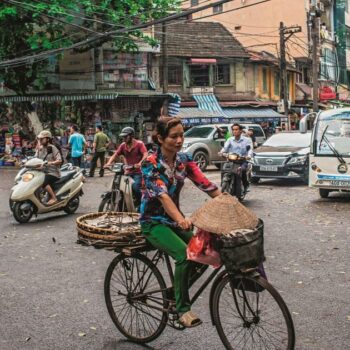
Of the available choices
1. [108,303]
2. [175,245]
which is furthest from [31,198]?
[175,245]

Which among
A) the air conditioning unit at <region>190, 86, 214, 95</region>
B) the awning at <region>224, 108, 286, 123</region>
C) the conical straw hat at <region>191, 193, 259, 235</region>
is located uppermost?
the air conditioning unit at <region>190, 86, 214, 95</region>

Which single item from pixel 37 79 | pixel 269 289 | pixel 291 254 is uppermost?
pixel 37 79

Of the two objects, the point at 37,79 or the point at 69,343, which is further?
the point at 37,79

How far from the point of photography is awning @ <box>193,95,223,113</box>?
35156 mm

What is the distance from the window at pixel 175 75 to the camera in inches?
1409

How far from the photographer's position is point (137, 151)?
10.6 metres

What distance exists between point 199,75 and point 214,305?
33.4 meters

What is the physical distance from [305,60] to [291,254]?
130 ft

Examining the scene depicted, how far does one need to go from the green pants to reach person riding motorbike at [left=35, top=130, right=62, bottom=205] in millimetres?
7274

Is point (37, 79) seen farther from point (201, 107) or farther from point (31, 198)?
point (31, 198)

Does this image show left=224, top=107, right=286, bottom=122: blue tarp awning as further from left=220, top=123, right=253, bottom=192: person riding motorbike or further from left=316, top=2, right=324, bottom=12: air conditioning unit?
left=220, top=123, right=253, bottom=192: person riding motorbike

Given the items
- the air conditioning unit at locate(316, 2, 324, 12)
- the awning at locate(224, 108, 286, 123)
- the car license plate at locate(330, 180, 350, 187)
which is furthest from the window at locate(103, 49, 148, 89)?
the air conditioning unit at locate(316, 2, 324, 12)

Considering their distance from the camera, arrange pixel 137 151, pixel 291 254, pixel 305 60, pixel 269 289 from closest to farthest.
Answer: pixel 269 289
pixel 291 254
pixel 137 151
pixel 305 60

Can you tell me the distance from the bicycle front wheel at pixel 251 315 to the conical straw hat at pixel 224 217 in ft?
1.11
